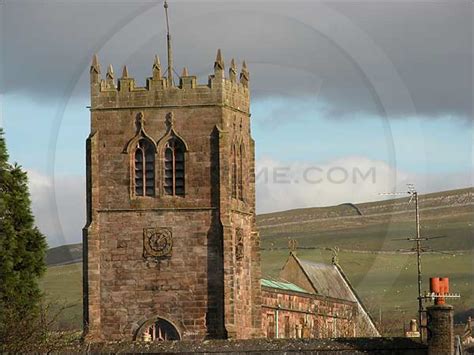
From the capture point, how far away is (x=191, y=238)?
91.6 m

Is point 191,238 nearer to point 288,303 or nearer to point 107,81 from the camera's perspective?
point 107,81

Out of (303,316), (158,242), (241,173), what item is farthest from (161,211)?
(303,316)

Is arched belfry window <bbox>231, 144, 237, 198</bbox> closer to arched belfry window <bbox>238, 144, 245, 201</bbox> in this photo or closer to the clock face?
arched belfry window <bbox>238, 144, 245, 201</bbox>

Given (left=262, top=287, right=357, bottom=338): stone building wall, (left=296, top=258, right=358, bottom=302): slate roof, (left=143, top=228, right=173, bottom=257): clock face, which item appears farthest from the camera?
(left=296, top=258, right=358, bottom=302): slate roof

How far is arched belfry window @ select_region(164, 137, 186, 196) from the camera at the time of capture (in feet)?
303

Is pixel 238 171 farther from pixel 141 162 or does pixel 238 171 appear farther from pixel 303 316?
pixel 303 316

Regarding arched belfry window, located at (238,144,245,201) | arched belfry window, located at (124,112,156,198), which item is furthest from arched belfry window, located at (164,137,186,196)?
arched belfry window, located at (238,144,245,201)

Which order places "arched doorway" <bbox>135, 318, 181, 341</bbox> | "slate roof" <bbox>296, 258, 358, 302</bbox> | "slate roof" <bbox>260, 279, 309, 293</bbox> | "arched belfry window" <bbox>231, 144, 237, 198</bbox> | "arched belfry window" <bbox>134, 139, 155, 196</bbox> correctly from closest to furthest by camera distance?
"arched doorway" <bbox>135, 318, 181, 341</bbox>, "arched belfry window" <bbox>134, 139, 155, 196</bbox>, "arched belfry window" <bbox>231, 144, 237, 198</bbox>, "slate roof" <bbox>260, 279, 309, 293</bbox>, "slate roof" <bbox>296, 258, 358, 302</bbox>

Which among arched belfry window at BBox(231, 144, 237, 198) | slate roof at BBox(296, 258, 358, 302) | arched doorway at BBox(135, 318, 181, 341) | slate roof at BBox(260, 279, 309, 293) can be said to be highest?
arched belfry window at BBox(231, 144, 237, 198)

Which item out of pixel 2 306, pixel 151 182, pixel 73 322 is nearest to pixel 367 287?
pixel 73 322

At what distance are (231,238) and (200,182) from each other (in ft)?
9.73

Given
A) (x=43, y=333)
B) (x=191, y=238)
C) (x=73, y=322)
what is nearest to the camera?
(x=43, y=333)

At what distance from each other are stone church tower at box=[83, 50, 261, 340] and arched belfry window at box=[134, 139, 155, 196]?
47 millimetres

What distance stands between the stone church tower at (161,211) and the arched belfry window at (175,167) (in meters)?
0.05
